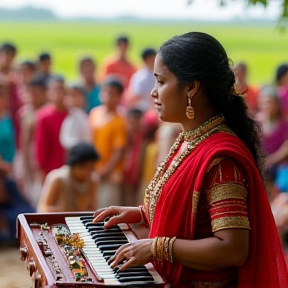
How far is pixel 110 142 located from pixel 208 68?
5021 mm

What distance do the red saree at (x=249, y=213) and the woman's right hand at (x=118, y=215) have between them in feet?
1.10

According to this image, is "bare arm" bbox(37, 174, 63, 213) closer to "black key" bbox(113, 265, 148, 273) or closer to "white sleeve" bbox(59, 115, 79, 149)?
"white sleeve" bbox(59, 115, 79, 149)

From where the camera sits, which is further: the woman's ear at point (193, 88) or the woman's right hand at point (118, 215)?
the woman's right hand at point (118, 215)

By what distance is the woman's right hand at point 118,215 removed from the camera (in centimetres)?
338

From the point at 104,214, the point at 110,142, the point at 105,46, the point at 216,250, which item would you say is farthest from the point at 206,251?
the point at 105,46

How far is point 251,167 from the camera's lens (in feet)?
9.80

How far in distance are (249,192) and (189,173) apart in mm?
241

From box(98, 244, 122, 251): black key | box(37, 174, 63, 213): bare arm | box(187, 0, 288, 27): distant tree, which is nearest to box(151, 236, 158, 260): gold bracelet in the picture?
box(98, 244, 122, 251): black key

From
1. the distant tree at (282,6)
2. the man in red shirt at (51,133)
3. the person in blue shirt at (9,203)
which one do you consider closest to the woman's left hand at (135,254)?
the distant tree at (282,6)

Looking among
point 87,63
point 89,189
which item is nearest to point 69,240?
point 89,189

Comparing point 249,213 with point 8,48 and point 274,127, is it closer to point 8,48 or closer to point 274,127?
point 274,127

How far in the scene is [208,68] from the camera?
3.02 metres

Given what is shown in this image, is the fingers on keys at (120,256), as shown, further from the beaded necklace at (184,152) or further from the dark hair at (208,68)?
the dark hair at (208,68)

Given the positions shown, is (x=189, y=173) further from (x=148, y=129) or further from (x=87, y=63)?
(x=87, y=63)
